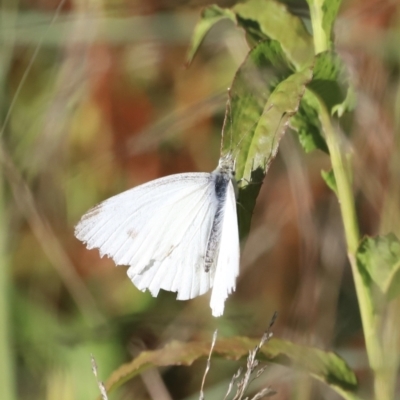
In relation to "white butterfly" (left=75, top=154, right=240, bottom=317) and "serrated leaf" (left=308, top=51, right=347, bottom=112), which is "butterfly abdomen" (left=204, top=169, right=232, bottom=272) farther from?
"serrated leaf" (left=308, top=51, right=347, bottom=112)

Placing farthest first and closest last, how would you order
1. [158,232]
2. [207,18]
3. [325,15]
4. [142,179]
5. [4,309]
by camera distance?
[142,179], [4,309], [158,232], [207,18], [325,15]

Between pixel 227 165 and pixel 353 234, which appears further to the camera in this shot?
pixel 227 165

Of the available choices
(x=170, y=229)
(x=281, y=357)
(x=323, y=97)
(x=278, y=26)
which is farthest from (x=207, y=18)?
(x=281, y=357)

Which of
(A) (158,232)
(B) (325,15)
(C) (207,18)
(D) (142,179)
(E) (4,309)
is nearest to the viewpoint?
(B) (325,15)

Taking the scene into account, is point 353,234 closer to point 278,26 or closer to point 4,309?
point 278,26

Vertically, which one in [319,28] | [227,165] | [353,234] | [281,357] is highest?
[319,28]

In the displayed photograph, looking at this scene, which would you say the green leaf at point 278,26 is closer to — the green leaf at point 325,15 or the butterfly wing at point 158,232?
the green leaf at point 325,15
